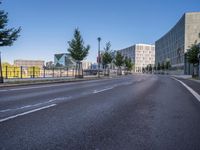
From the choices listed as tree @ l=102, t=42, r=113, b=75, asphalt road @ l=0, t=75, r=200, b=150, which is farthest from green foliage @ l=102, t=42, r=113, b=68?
asphalt road @ l=0, t=75, r=200, b=150

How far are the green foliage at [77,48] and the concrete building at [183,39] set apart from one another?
65878 millimetres

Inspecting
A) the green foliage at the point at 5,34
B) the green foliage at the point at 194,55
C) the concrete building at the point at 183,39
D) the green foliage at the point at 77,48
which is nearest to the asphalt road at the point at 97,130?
the green foliage at the point at 5,34

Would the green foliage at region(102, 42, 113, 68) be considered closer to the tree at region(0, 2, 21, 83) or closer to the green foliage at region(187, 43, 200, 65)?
the green foliage at region(187, 43, 200, 65)

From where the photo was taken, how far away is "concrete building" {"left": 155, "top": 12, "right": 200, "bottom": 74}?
376 feet

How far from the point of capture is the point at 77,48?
42281 millimetres

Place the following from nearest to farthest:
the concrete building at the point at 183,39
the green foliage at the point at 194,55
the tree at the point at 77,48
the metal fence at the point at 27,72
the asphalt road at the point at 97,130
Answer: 1. the asphalt road at the point at 97,130
2. the metal fence at the point at 27,72
3. the tree at the point at 77,48
4. the green foliage at the point at 194,55
5. the concrete building at the point at 183,39

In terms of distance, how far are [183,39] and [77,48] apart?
8542 centimetres

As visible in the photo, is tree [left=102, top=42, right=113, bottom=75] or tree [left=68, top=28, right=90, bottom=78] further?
tree [left=102, top=42, right=113, bottom=75]

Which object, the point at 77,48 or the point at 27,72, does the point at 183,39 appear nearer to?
the point at 77,48

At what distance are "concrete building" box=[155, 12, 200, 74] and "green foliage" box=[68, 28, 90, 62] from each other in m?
65.9

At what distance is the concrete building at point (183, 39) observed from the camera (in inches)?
4508

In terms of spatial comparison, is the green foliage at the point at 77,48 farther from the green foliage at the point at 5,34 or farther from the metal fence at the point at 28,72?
the green foliage at the point at 5,34

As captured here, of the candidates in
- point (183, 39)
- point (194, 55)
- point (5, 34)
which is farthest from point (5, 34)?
point (183, 39)

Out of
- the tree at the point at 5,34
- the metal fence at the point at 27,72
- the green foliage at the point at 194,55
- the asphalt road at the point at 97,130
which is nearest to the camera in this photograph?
the asphalt road at the point at 97,130
